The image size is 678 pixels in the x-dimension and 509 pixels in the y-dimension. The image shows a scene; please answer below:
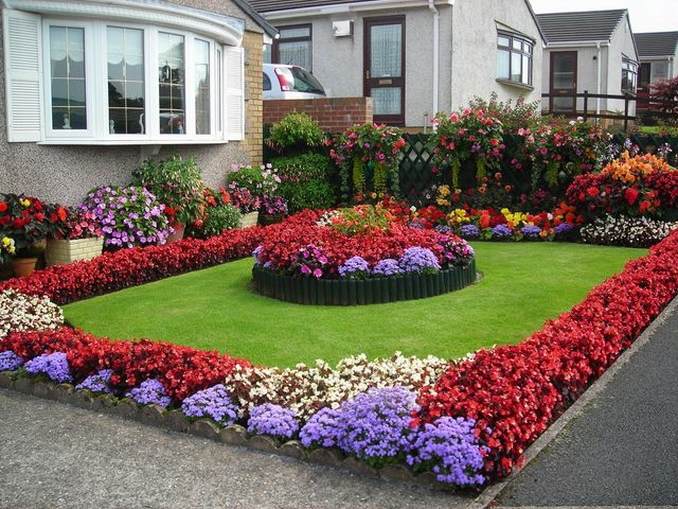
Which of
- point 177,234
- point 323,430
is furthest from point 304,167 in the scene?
point 323,430

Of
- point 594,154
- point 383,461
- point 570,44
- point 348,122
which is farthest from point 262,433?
point 570,44

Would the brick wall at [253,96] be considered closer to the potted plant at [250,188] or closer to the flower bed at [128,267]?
the potted plant at [250,188]

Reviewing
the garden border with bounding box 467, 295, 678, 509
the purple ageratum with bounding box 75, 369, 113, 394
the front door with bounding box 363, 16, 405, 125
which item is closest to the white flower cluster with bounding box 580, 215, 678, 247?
the garden border with bounding box 467, 295, 678, 509

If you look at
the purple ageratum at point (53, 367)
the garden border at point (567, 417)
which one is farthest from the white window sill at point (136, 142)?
the garden border at point (567, 417)

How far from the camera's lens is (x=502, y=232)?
1299 cm

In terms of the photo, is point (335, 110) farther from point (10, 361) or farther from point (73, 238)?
point (10, 361)

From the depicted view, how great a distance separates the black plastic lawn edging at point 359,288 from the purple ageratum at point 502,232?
4111 millimetres

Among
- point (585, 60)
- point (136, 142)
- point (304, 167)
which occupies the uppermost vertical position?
point (585, 60)

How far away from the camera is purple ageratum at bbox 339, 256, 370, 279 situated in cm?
862

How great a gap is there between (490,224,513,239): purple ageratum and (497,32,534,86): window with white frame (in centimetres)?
1099

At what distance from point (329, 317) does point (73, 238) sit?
3.91 metres

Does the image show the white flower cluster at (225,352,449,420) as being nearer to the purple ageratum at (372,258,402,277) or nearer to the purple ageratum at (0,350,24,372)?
the purple ageratum at (0,350,24,372)

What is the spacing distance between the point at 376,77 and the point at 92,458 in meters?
17.0

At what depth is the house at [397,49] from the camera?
794 inches
